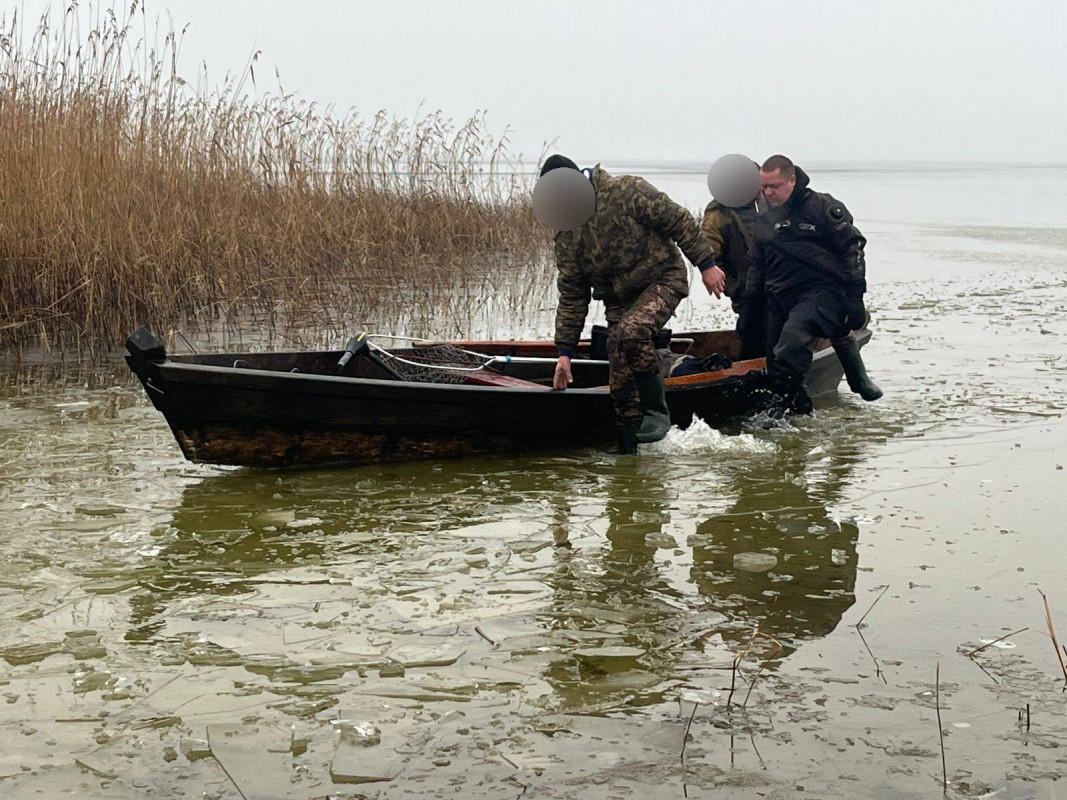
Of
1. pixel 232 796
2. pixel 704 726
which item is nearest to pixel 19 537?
pixel 232 796

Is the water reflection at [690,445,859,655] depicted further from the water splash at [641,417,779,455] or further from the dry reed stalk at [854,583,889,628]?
the water splash at [641,417,779,455]

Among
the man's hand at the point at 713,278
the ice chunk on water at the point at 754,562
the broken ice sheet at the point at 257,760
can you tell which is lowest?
the broken ice sheet at the point at 257,760

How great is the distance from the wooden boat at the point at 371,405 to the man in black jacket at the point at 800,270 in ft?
0.74

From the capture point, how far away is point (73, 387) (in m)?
8.57

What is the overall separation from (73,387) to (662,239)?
167 inches

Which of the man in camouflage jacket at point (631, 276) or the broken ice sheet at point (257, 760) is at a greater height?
the man in camouflage jacket at point (631, 276)

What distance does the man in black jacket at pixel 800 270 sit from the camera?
24.0 feet

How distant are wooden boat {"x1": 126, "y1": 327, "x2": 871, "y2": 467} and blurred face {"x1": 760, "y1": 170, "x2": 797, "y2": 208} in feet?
3.18

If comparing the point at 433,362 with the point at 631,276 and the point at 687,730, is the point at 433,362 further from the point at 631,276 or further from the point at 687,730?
the point at 687,730

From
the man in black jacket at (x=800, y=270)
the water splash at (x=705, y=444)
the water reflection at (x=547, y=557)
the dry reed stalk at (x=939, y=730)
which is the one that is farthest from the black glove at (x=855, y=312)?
the dry reed stalk at (x=939, y=730)

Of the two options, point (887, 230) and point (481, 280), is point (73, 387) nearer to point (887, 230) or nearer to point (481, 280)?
point (481, 280)

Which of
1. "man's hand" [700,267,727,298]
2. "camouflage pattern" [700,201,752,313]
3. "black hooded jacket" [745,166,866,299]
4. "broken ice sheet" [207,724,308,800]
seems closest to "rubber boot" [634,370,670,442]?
"man's hand" [700,267,727,298]

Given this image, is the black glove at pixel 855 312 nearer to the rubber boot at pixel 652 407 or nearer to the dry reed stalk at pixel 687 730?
the rubber boot at pixel 652 407

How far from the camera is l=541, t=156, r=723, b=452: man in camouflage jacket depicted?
664 centimetres
